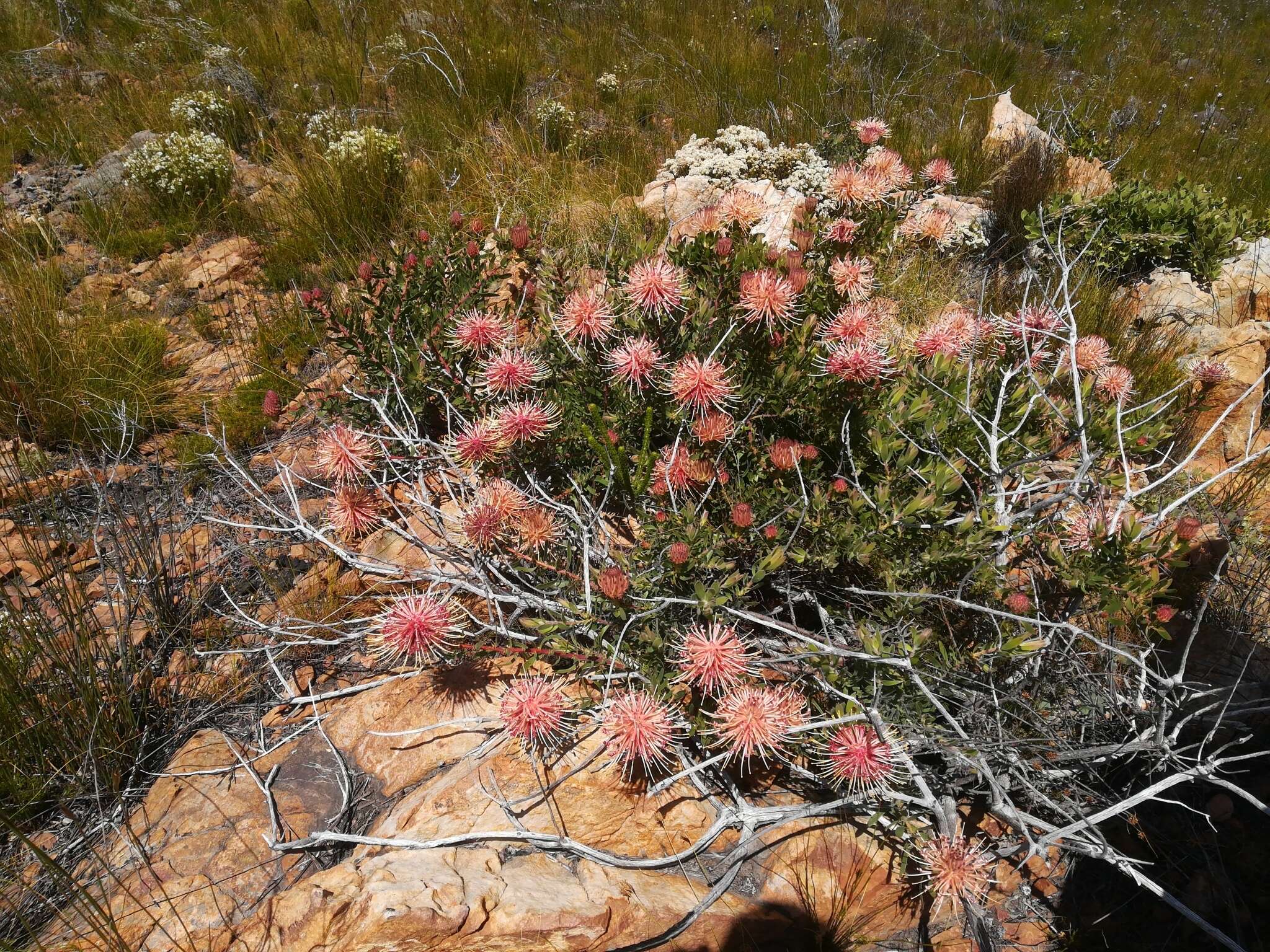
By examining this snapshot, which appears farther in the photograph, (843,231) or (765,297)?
(843,231)

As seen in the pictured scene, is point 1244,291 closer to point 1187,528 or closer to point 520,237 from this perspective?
point 1187,528

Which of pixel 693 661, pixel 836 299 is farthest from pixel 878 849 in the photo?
pixel 836 299

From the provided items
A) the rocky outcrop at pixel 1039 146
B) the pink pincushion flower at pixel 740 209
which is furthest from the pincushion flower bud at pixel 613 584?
the rocky outcrop at pixel 1039 146

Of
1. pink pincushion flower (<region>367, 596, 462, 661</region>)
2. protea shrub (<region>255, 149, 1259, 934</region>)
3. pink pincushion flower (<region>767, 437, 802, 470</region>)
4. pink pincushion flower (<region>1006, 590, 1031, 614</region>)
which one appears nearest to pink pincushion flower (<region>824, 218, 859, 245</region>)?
protea shrub (<region>255, 149, 1259, 934</region>)

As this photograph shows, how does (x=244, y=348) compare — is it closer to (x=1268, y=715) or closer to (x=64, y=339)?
(x=64, y=339)

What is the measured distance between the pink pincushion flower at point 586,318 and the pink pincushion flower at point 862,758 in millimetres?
1649

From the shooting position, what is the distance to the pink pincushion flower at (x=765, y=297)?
2.56 meters

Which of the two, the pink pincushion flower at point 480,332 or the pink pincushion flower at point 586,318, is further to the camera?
the pink pincushion flower at point 480,332

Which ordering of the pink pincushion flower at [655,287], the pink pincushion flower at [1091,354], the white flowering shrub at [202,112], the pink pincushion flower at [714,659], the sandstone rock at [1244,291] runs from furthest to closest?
the white flowering shrub at [202,112] < the sandstone rock at [1244,291] < the pink pincushion flower at [1091,354] < the pink pincushion flower at [655,287] < the pink pincushion flower at [714,659]

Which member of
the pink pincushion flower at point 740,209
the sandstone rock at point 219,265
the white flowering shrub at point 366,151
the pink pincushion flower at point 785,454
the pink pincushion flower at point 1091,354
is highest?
the white flowering shrub at point 366,151

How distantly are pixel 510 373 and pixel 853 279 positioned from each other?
1.44 metres

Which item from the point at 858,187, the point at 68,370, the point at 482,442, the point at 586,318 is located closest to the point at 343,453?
the point at 482,442

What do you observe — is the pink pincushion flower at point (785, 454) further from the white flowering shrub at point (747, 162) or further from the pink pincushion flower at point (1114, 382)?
the white flowering shrub at point (747, 162)

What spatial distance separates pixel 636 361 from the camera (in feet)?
8.31
